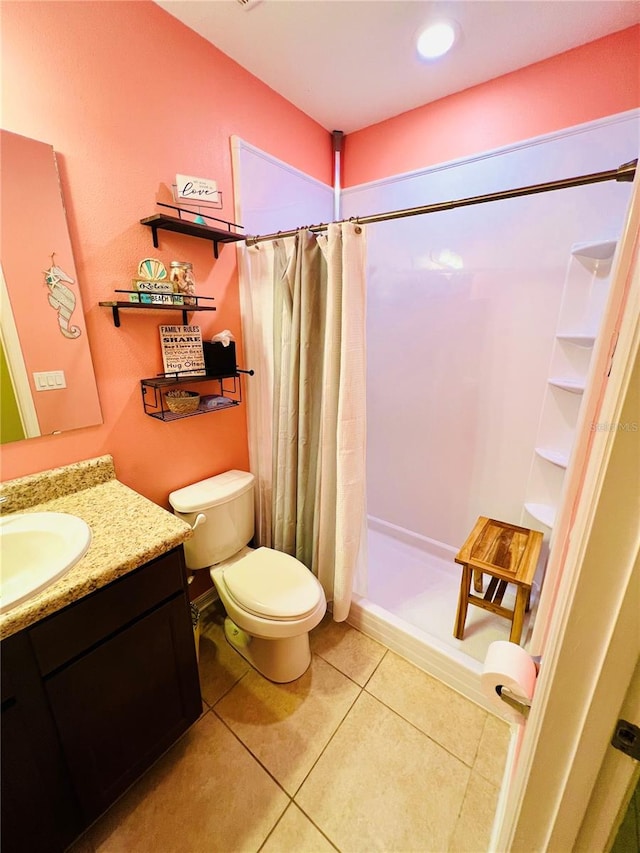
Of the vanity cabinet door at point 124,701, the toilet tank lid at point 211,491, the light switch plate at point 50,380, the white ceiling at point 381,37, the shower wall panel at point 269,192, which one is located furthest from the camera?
the shower wall panel at point 269,192

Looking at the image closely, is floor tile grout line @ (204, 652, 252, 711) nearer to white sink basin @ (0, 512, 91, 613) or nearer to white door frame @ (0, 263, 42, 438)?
white sink basin @ (0, 512, 91, 613)

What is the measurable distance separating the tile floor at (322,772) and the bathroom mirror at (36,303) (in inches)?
49.6

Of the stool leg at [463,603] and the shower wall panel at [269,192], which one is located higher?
the shower wall panel at [269,192]

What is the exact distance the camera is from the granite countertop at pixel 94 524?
30.9 inches

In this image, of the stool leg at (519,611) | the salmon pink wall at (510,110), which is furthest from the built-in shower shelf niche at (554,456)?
the salmon pink wall at (510,110)

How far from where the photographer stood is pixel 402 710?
139cm

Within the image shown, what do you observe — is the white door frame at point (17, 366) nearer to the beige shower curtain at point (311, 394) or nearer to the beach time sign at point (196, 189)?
the beach time sign at point (196, 189)

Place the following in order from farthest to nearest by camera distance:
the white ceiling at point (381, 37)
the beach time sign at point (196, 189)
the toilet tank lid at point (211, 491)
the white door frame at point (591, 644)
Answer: the toilet tank lid at point (211, 491)
the beach time sign at point (196, 189)
the white ceiling at point (381, 37)
the white door frame at point (591, 644)

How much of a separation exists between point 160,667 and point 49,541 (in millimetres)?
509

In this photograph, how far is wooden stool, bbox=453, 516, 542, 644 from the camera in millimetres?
1404

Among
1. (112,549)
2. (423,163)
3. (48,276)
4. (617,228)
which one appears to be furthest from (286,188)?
(112,549)

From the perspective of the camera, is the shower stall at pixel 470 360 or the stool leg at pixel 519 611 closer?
the stool leg at pixel 519 611

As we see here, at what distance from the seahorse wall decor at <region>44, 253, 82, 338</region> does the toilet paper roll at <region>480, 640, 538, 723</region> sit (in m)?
1.51

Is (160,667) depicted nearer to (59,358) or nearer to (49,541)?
(49,541)
